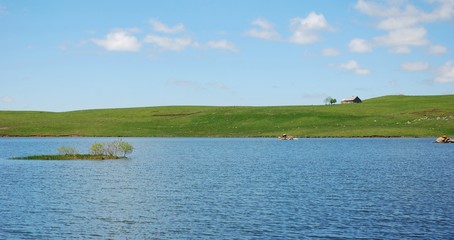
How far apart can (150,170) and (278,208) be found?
38626mm

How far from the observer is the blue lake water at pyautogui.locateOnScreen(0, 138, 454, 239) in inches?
1625

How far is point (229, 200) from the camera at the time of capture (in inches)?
2135

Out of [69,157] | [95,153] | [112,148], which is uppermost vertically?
[112,148]

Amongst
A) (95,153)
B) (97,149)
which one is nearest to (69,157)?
(97,149)

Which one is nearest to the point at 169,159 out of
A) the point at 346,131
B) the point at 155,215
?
the point at 155,215

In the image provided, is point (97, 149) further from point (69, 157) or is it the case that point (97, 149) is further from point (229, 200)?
point (229, 200)

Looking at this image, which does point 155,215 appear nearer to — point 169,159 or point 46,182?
point 46,182

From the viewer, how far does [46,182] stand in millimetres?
68688

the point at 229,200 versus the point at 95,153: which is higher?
the point at 95,153

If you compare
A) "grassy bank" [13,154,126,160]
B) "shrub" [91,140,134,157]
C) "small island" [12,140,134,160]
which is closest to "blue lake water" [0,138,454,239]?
"grassy bank" [13,154,126,160]

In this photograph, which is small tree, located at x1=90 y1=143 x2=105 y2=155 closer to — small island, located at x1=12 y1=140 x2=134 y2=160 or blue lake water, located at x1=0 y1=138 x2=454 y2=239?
small island, located at x1=12 y1=140 x2=134 y2=160

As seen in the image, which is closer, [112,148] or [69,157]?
[69,157]

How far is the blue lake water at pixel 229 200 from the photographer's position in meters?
41.3

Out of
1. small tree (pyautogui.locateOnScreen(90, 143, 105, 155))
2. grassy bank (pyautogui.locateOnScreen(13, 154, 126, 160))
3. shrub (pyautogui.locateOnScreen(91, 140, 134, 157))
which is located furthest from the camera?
small tree (pyautogui.locateOnScreen(90, 143, 105, 155))
